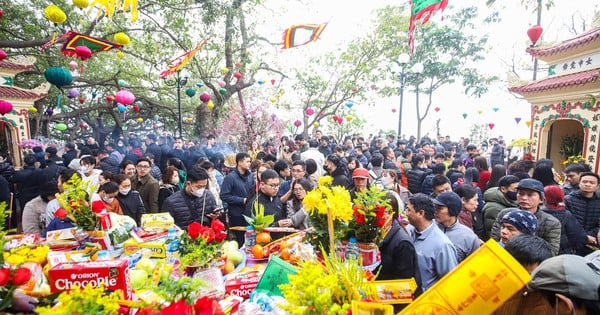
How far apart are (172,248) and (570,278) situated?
2.52 m

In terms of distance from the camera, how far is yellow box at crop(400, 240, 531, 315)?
1136 millimetres

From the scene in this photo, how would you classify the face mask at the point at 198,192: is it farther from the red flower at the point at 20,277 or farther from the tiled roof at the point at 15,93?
the tiled roof at the point at 15,93

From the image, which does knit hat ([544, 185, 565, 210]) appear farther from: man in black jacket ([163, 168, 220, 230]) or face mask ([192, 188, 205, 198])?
face mask ([192, 188, 205, 198])

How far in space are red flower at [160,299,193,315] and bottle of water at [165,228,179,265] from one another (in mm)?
1317

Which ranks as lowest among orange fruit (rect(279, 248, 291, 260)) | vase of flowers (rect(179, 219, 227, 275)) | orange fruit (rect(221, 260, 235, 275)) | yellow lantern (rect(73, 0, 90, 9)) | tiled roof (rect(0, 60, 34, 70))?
orange fruit (rect(221, 260, 235, 275))

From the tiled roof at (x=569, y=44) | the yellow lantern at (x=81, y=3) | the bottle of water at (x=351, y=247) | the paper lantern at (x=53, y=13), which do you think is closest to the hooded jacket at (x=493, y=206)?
the bottle of water at (x=351, y=247)

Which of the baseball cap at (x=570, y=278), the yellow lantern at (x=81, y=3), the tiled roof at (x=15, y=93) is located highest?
the yellow lantern at (x=81, y=3)

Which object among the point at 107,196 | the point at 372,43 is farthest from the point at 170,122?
the point at 107,196

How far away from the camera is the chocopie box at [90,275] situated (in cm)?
163

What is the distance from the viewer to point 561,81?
8141 millimetres

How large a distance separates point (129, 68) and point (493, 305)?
1941 centimetres

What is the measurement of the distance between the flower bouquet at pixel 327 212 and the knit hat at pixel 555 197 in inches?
98.9

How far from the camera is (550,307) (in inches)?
50.9

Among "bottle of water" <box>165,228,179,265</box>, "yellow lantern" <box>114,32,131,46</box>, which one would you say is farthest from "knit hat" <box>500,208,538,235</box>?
"yellow lantern" <box>114,32,131,46</box>
